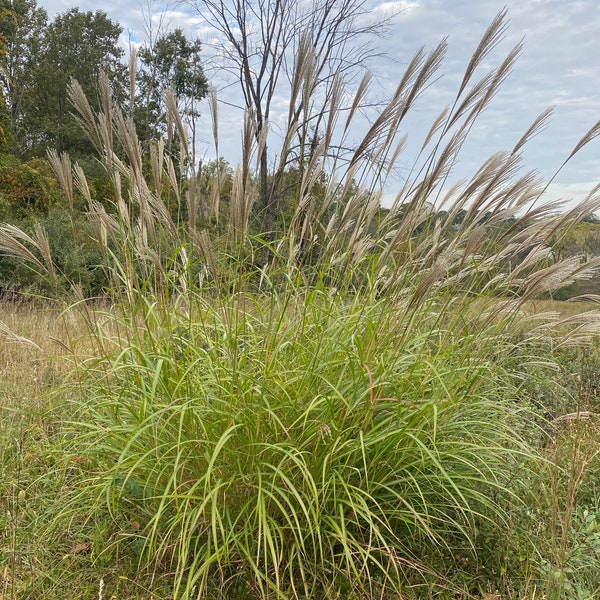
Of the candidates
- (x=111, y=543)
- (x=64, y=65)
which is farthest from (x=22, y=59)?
(x=111, y=543)

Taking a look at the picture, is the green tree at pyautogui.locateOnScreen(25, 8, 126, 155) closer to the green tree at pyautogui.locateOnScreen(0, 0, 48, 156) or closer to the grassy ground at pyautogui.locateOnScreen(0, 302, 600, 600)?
the green tree at pyautogui.locateOnScreen(0, 0, 48, 156)

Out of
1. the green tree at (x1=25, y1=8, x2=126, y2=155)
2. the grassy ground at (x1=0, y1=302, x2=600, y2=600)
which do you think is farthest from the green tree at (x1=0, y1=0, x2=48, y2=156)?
the grassy ground at (x1=0, y1=302, x2=600, y2=600)

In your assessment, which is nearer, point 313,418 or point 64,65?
point 313,418

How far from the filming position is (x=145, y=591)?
6.05 feet

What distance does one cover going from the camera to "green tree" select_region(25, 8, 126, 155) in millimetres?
26020

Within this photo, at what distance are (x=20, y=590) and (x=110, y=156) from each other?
1.65 metres

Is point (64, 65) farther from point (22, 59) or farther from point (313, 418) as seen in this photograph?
point (313, 418)

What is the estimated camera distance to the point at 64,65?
27.1 meters

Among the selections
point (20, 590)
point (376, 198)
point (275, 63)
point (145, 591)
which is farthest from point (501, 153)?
point (275, 63)

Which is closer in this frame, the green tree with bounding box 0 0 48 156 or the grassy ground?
the grassy ground

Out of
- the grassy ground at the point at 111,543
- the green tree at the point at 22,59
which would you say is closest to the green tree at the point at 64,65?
the green tree at the point at 22,59

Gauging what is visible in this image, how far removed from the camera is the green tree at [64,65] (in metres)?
26.0

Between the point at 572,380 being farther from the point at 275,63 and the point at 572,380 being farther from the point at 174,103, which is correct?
the point at 275,63

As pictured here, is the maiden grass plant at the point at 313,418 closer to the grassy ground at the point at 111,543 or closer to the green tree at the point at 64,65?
the grassy ground at the point at 111,543
